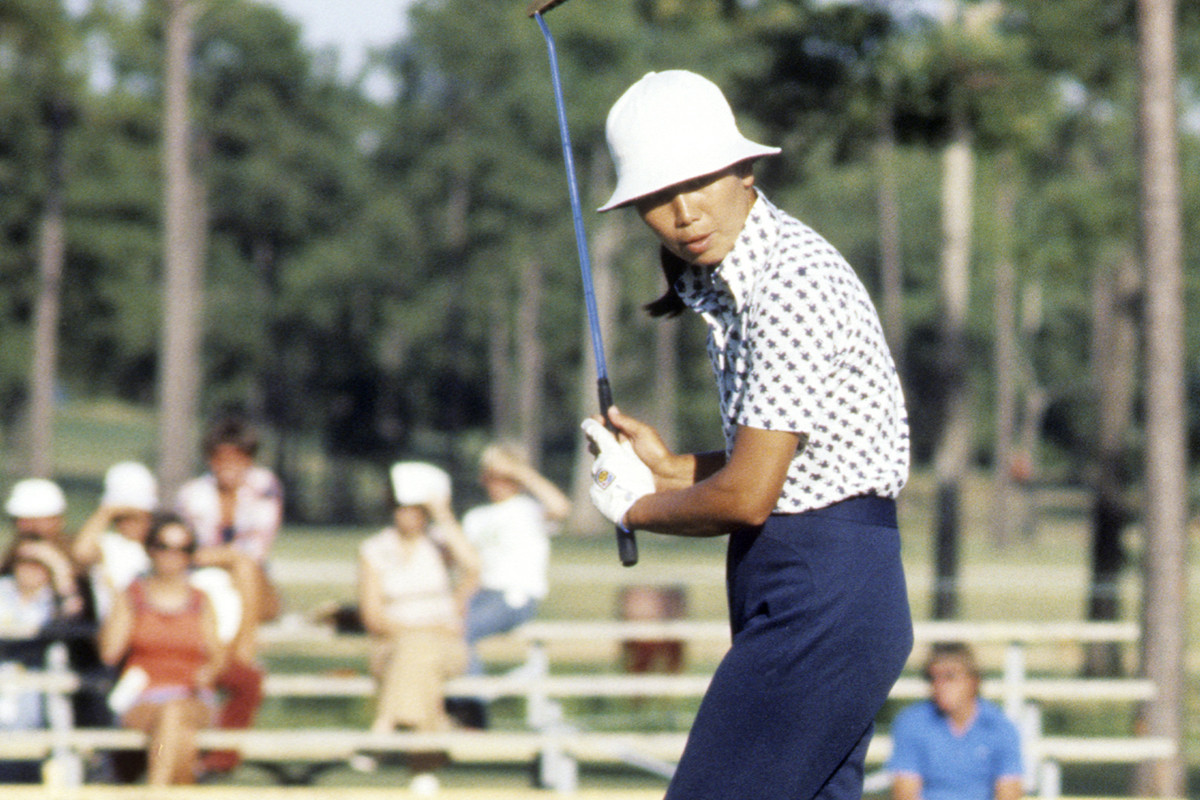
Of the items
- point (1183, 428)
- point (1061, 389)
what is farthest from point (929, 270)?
point (1183, 428)

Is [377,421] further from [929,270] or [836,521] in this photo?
[836,521]

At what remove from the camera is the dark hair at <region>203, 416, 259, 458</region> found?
7988 millimetres

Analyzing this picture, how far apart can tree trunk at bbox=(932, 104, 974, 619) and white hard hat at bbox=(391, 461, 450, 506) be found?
8.58 m

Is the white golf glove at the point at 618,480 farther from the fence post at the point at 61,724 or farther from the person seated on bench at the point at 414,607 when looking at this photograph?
the person seated on bench at the point at 414,607

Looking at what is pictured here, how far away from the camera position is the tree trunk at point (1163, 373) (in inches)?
317

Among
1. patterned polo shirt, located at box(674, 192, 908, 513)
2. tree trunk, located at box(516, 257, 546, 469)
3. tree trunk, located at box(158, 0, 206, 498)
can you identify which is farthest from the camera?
tree trunk, located at box(516, 257, 546, 469)

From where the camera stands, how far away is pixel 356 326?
66.0 meters

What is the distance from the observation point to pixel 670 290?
2949 mm

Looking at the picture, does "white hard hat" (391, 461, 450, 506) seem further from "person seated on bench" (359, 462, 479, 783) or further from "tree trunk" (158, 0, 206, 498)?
"tree trunk" (158, 0, 206, 498)

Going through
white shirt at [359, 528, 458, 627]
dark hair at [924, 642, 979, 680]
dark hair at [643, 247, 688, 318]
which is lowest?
dark hair at [924, 642, 979, 680]

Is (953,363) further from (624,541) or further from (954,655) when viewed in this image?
(624,541)

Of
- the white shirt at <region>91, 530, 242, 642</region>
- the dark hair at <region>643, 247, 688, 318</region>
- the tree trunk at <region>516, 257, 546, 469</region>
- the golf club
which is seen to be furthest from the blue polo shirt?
the tree trunk at <region>516, 257, 546, 469</region>

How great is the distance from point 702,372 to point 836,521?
6715 centimetres

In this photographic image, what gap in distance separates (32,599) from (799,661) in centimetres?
565
